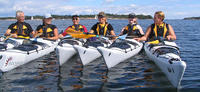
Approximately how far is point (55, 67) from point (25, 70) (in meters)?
1.07

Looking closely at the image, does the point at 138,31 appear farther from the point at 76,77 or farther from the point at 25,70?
the point at 25,70

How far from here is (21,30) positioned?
31.5ft

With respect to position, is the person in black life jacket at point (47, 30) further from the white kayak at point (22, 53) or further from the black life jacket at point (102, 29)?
the black life jacket at point (102, 29)

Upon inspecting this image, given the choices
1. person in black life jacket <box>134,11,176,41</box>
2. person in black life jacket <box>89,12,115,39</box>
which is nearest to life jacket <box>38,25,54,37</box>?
person in black life jacket <box>89,12,115,39</box>

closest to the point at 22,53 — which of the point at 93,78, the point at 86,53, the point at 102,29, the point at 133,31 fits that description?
the point at 86,53

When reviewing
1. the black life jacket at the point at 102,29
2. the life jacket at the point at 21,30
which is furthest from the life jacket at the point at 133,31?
the life jacket at the point at 21,30

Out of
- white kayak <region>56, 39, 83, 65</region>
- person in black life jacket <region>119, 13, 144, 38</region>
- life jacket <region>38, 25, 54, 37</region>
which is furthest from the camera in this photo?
life jacket <region>38, 25, 54, 37</region>

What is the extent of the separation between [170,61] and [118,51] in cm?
248

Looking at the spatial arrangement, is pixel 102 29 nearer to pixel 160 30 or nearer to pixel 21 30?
pixel 160 30

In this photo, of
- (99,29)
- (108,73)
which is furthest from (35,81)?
(99,29)

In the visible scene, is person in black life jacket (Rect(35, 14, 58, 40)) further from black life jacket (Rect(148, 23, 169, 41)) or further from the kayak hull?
black life jacket (Rect(148, 23, 169, 41))

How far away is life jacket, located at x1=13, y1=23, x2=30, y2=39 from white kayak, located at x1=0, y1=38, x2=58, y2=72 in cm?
76

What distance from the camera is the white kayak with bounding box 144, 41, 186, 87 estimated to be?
16.2 ft

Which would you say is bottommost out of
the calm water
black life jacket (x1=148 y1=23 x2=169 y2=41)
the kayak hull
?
the calm water
